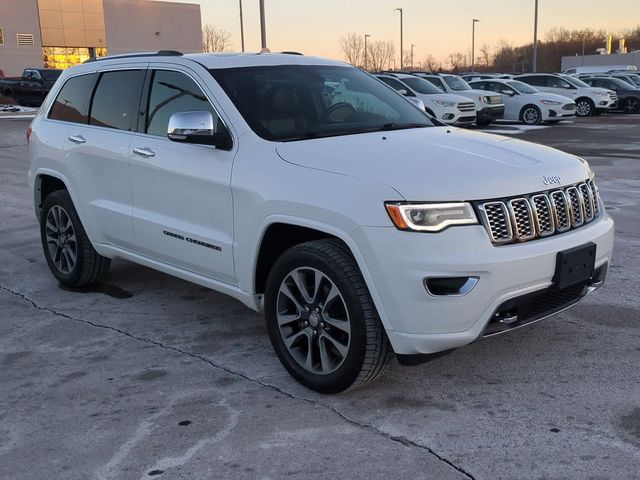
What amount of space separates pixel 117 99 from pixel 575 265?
343 centimetres

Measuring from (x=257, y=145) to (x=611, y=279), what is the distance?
10.9 feet

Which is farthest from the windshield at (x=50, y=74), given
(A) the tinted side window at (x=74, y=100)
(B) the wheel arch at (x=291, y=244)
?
(B) the wheel arch at (x=291, y=244)

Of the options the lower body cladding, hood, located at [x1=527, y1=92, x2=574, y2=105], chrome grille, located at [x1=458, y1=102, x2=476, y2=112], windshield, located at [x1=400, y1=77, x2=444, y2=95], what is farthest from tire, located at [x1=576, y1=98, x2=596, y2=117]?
the lower body cladding

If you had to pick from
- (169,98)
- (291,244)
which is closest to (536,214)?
(291,244)

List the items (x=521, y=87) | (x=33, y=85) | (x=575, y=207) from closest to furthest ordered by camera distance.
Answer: (x=575, y=207) → (x=521, y=87) → (x=33, y=85)

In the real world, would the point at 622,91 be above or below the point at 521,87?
below

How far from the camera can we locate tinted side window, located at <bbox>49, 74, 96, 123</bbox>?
5648 mm

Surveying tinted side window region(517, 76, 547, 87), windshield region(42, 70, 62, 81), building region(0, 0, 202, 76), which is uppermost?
building region(0, 0, 202, 76)

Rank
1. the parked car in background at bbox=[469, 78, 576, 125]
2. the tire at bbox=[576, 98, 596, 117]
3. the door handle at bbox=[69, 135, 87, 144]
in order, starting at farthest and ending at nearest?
the tire at bbox=[576, 98, 596, 117] → the parked car in background at bbox=[469, 78, 576, 125] → the door handle at bbox=[69, 135, 87, 144]

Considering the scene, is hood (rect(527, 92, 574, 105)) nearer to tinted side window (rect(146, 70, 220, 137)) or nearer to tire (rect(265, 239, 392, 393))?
tinted side window (rect(146, 70, 220, 137))

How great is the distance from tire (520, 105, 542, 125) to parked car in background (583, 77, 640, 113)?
676cm

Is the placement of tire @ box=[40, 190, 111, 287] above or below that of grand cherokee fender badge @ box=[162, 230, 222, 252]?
below

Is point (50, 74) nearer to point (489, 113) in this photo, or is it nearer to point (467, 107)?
point (467, 107)

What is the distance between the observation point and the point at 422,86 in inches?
891
